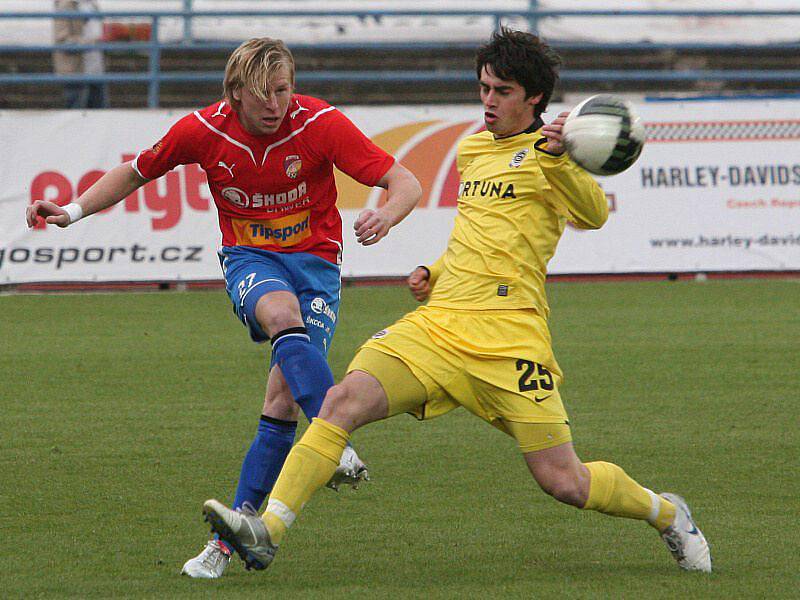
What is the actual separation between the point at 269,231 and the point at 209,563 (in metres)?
1.34

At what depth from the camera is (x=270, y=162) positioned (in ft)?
17.0

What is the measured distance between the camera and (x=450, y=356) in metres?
4.54

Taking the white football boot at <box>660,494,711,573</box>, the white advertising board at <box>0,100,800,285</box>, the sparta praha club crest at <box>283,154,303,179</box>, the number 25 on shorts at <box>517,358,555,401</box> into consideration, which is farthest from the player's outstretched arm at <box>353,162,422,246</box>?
the white advertising board at <box>0,100,800,285</box>

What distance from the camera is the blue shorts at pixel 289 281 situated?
509 centimetres

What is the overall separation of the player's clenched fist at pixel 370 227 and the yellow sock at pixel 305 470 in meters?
0.68

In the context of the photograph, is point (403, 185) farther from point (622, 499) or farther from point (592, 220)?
point (622, 499)

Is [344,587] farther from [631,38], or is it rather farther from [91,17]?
[631,38]

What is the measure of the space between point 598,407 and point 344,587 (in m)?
3.88

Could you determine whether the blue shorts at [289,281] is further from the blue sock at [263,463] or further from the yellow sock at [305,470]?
the yellow sock at [305,470]

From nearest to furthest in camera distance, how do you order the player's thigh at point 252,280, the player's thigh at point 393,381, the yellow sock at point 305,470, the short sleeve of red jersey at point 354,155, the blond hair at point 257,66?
1. the yellow sock at point 305,470
2. the player's thigh at point 393,381
3. the blond hair at point 257,66
4. the player's thigh at point 252,280
5. the short sleeve of red jersey at point 354,155

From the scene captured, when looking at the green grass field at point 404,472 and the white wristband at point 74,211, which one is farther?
the white wristband at point 74,211

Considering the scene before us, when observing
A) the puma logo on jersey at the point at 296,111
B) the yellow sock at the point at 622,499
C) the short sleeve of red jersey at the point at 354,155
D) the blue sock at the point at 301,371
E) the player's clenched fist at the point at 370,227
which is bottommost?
the yellow sock at the point at 622,499

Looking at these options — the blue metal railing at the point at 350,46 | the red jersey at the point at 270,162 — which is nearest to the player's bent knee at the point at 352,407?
the red jersey at the point at 270,162

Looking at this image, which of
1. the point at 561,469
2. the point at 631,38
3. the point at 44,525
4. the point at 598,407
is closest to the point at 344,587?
the point at 561,469
